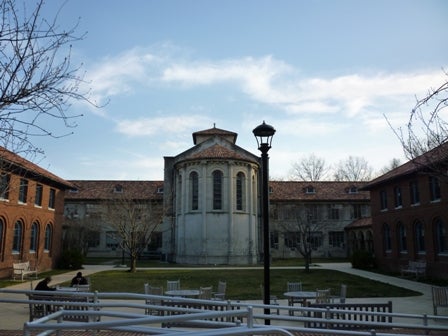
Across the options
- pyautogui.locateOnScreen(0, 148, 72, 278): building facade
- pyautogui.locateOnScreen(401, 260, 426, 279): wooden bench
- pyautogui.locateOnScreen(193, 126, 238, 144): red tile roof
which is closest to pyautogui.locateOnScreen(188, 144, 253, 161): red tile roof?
pyautogui.locateOnScreen(193, 126, 238, 144): red tile roof

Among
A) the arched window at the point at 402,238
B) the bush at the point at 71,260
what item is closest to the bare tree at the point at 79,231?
the bush at the point at 71,260

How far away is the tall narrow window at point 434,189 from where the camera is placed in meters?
24.0

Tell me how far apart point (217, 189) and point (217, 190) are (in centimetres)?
10

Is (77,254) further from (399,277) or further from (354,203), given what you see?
(354,203)

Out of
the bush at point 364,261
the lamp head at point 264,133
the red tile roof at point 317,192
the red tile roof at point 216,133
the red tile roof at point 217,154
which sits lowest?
the bush at point 364,261

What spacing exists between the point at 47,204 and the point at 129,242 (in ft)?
22.5

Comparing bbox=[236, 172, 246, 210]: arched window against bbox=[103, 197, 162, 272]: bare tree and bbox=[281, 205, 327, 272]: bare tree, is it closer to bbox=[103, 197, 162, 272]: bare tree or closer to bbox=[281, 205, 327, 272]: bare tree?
bbox=[281, 205, 327, 272]: bare tree

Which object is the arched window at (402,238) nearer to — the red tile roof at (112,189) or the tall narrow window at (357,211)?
the tall narrow window at (357,211)

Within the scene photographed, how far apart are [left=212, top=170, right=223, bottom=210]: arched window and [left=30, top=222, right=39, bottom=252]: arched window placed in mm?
15142

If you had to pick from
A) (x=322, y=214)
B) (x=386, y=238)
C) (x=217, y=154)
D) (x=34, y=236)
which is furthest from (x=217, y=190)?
(x=322, y=214)

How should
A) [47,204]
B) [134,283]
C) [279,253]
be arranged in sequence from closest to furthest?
1. [134,283]
2. [47,204]
3. [279,253]

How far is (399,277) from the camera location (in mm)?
25484

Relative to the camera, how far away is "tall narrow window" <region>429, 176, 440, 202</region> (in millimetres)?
24000

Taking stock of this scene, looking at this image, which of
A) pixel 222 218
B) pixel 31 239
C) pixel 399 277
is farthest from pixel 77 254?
pixel 399 277
